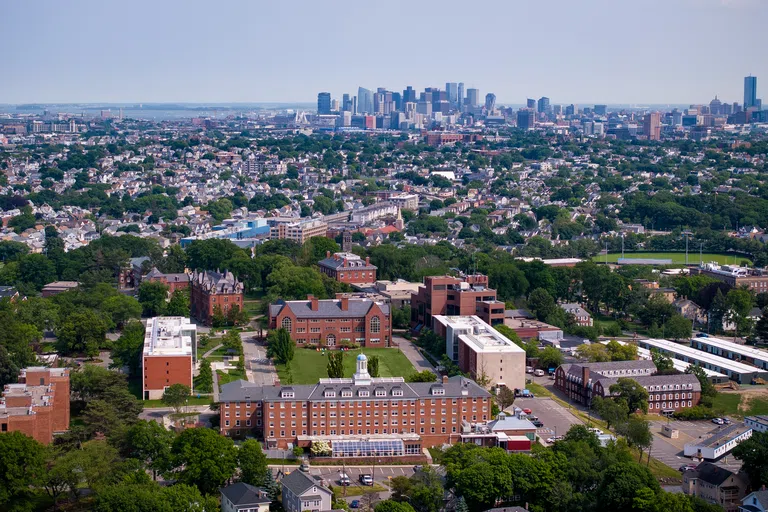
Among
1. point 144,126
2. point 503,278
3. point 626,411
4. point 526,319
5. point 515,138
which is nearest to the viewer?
point 626,411

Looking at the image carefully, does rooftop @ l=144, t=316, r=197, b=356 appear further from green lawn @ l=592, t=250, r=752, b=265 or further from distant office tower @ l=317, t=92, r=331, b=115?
distant office tower @ l=317, t=92, r=331, b=115

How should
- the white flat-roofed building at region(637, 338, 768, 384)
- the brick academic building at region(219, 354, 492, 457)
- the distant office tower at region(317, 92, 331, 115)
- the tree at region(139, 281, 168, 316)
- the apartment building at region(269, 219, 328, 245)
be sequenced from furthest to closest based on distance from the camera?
the distant office tower at region(317, 92, 331, 115)
the apartment building at region(269, 219, 328, 245)
the tree at region(139, 281, 168, 316)
the white flat-roofed building at region(637, 338, 768, 384)
the brick academic building at region(219, 354, 492, 457)

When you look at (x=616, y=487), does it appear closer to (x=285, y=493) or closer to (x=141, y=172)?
(x=285, y=493)

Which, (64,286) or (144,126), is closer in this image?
(64,286)

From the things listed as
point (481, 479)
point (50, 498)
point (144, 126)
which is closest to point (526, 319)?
point (481, 479)

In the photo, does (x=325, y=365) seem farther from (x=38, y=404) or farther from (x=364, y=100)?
(x=364, y=100)

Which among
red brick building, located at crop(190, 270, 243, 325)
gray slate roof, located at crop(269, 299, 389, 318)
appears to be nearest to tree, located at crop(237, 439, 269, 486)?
gray slate roof, located at crop(269, 299, 389, 318)
